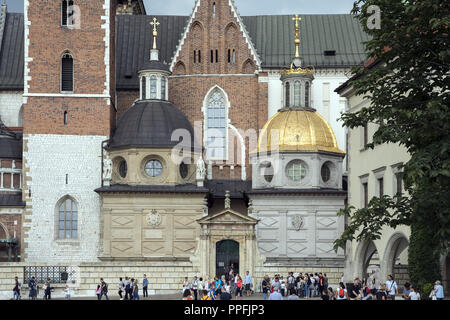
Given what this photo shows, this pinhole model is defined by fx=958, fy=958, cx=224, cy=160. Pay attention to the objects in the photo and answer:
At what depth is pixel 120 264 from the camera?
4700 cm

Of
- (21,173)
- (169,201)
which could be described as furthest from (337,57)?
(21,173)

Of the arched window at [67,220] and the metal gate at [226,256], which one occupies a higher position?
the arched window at [67,220]

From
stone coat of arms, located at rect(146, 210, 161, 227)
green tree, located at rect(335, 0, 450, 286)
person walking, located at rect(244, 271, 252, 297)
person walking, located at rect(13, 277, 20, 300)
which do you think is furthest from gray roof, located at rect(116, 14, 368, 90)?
green tree, located at rect(335, 0, 450, 286)

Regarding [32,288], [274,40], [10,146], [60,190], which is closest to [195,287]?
[32,288]

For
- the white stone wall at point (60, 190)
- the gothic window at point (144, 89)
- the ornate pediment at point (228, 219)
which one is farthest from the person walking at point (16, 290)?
the gothic window at point (144, 89)

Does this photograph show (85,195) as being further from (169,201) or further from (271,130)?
(271,130)

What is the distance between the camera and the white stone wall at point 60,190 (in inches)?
2117

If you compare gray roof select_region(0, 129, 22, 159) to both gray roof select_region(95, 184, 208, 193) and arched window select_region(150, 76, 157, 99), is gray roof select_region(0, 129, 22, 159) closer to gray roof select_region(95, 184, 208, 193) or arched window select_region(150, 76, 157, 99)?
gray roof select_region(95, 184, 208, 193)

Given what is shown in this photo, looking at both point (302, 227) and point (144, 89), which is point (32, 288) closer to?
point (302, 227)

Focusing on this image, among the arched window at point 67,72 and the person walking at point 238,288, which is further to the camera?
the arched window at point 67,72

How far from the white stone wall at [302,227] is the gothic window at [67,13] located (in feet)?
49.6

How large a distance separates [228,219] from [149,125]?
805 centimetres

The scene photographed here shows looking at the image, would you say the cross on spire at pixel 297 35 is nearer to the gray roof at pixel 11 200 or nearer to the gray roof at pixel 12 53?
the gray roof at pixel 12 53

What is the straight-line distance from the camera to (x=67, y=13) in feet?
184
